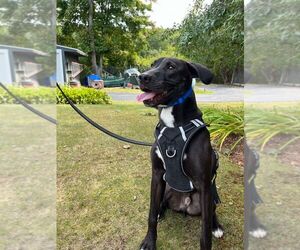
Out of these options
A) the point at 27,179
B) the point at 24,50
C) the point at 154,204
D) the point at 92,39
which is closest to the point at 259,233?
the point at 154,204

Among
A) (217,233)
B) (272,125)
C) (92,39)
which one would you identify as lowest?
(217,233)

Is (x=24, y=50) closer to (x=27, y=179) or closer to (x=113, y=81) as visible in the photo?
(x=27, y=179)

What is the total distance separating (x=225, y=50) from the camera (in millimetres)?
4582

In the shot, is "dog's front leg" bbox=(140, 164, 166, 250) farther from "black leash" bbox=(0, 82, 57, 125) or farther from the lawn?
"black leash" bbox=(0, 82, 57, 125)

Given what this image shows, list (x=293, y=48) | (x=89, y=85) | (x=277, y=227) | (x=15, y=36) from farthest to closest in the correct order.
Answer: (x=89, y=85)
(x=15, y=36)
(x=277, y=227)
(x=293, y=48)

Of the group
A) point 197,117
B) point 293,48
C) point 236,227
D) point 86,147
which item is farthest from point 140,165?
point 293,48

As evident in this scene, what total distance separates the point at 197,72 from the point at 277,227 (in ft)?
2.99

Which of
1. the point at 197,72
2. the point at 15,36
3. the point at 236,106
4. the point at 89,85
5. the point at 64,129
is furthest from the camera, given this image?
the point at 89,85

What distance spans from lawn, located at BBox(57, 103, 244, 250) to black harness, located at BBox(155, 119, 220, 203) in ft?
1.83

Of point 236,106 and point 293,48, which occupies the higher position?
point 293,48

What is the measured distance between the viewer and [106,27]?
7.11m

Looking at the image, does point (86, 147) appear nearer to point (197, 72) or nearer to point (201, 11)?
point (201, 11)

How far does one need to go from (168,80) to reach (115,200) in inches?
55.5

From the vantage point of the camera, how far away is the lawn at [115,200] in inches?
87.5
